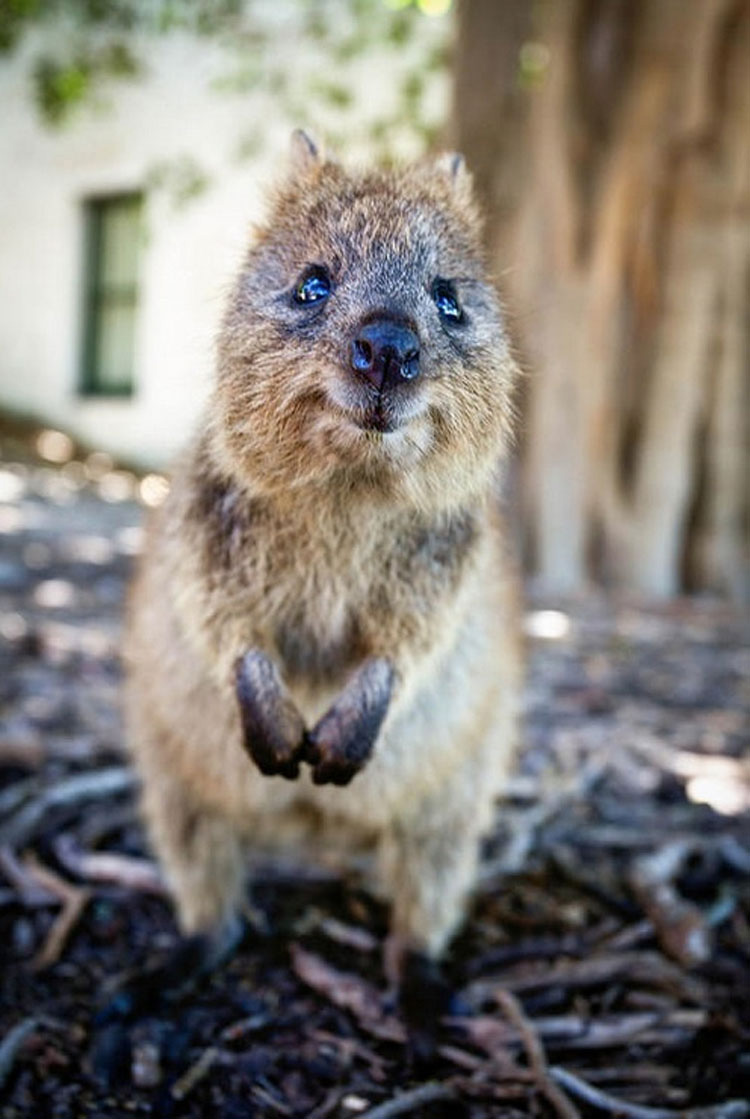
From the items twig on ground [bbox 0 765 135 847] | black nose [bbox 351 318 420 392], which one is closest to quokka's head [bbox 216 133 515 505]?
black nose [bbox 351 318 420 392]

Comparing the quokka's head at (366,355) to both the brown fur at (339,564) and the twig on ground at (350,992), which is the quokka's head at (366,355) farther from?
the twig on ground at (350,992)

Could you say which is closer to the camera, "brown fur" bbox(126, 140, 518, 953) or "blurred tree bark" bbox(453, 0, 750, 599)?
"brown fur" bbox(126, 140, 518, 953)

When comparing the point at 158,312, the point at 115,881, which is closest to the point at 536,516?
the point at 115,881

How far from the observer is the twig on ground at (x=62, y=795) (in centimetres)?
336

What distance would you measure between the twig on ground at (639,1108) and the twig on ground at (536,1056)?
4 centimetres

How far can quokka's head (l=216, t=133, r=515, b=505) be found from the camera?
2.19 metres

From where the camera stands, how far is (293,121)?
494 inches

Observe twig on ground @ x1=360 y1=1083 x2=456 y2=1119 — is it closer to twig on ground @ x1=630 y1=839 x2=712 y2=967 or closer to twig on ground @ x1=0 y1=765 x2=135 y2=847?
twig on ground @ x1=630 y1=839 x2=712 y2=967

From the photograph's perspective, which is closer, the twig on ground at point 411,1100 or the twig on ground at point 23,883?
the twig on ground at point 411,1100

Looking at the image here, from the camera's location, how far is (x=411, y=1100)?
2.35 metres

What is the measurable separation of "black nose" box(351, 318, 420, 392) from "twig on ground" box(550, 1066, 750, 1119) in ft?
5.17

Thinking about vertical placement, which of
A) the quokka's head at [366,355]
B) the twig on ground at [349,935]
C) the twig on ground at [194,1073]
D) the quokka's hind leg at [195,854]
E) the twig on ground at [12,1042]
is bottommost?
the twig on ground at [349,935]

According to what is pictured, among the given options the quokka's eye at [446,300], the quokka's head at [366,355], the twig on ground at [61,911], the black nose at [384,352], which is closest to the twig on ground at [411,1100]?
the twig on ground at [61,911]

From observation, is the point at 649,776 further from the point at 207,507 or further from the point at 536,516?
the point at 536,516
